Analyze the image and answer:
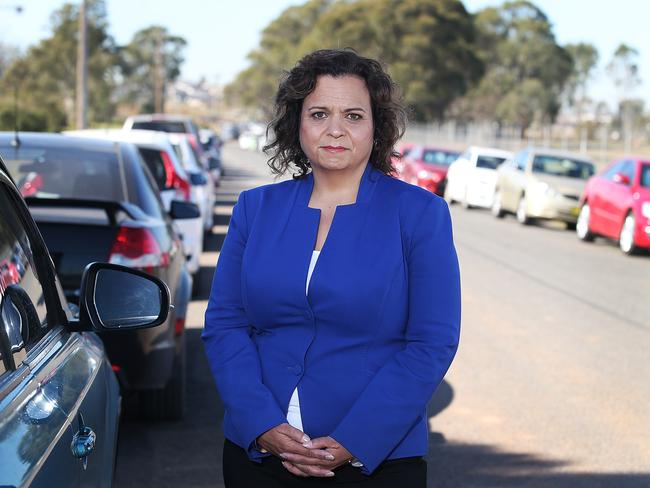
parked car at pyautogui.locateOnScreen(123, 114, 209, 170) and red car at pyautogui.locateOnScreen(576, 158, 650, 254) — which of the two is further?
parked car at pyautogui.locateOnScreen(123, 114, 209, 170)

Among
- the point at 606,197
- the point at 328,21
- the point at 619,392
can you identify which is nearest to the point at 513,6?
the point at 328,21

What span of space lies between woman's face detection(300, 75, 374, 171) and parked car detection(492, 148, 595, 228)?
774 inches

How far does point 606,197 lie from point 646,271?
342cm

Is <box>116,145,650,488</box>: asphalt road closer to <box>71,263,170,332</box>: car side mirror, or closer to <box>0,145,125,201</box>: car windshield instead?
<box>0,145,125,201</box>: car windshield

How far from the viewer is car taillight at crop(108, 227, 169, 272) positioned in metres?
5.80

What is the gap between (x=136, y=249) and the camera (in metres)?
5.87

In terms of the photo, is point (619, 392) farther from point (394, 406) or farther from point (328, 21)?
point (328, 21)

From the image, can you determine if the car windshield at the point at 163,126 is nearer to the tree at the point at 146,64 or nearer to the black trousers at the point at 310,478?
the black trousers at the point at 310,478

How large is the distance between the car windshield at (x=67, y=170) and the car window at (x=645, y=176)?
1285 cm

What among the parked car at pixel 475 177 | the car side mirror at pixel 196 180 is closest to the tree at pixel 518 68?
the parked car at pixel 475 177

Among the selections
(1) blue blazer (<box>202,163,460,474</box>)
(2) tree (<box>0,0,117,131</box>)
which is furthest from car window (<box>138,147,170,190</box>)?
(2) tree (<box>0,0,117,131</box>)

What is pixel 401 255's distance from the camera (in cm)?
288

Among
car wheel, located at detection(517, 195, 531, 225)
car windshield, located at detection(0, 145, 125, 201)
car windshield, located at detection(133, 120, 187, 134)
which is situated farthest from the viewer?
car windshield, located at detection(133, 120, 187, 134)

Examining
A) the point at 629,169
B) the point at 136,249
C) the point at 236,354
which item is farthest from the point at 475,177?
the point at 236,354
